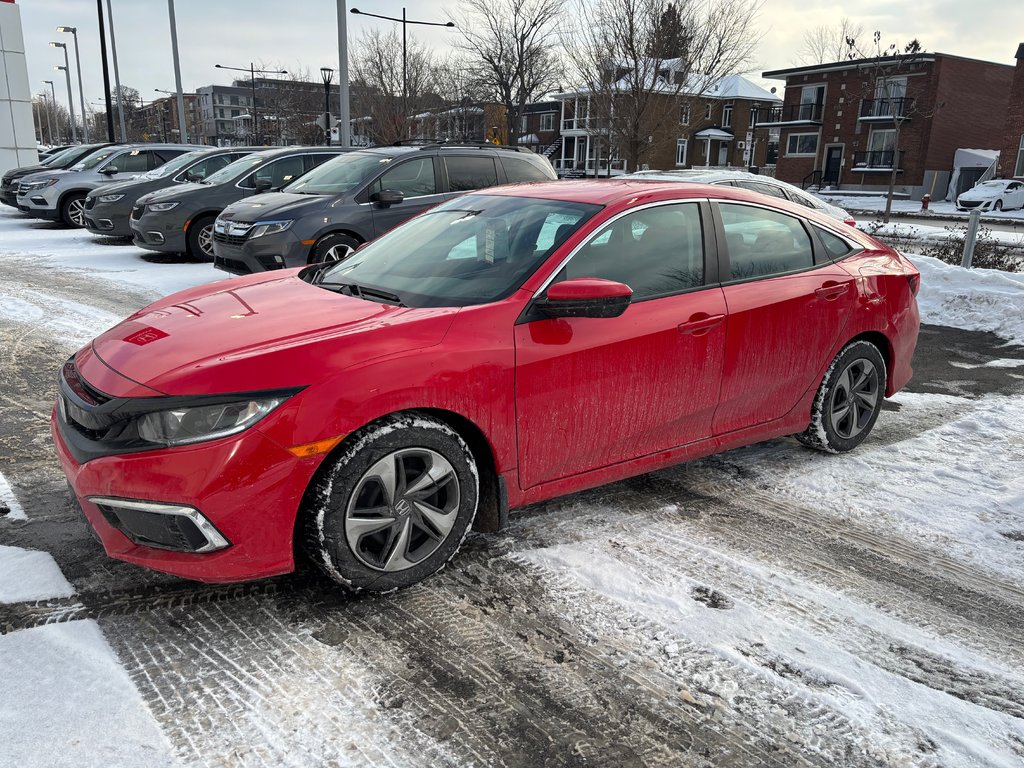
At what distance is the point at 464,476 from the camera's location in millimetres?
3189

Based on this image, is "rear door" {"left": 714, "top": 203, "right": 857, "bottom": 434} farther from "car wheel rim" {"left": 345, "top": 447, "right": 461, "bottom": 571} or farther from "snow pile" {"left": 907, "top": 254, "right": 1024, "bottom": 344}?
"snow pile" {"left": 907, "top": 254, "right": 1024, "bottom": 344}

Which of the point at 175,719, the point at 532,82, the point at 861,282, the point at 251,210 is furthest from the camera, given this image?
the point at 532,82

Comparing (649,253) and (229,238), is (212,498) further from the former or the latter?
(229,238)

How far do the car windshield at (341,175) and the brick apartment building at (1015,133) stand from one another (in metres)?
38.2

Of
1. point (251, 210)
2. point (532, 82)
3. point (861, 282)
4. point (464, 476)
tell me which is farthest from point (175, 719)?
point (532, 82)

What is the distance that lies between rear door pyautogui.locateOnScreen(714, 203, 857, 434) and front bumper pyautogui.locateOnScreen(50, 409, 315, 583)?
7.49 ft

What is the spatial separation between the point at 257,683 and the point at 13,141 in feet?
93.5

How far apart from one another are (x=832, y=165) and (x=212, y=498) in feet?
180

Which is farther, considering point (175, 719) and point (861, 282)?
point (861, 282)

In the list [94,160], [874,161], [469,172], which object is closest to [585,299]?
[469,172]

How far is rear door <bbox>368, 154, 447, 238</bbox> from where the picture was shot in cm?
946

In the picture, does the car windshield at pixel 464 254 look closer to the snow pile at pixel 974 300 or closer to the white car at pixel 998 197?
the snow pile at pixel 974 300

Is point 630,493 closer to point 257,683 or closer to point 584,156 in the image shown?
point 257,683

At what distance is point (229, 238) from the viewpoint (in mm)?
9320
